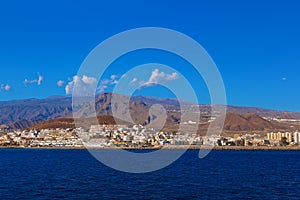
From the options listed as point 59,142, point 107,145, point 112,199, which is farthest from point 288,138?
point 112,199

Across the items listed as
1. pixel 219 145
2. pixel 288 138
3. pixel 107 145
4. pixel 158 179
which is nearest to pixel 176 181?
pixel 158 179

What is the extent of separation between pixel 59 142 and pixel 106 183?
15066 centimetres

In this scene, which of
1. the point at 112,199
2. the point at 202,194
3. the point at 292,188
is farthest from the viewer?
the point at 292,188

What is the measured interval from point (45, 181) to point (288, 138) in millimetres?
174645

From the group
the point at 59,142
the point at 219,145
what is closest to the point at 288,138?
the point at 219,145

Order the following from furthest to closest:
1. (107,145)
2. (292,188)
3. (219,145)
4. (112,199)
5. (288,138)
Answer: (288,138), (219,145), (107,145), (292,188), (112,199)

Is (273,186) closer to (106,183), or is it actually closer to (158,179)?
(158,179)

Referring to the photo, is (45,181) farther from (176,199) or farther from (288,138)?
(288,138)

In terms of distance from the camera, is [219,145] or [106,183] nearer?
[106,183]

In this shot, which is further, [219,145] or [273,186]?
[219,145]

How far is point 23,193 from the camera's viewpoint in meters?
32.3

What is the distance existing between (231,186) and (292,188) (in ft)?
17.9

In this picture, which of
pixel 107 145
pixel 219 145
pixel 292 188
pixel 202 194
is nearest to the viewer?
pixel 202 194

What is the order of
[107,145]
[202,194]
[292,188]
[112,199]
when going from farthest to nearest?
[107,145], [292,188], [202,194], [112,199]
